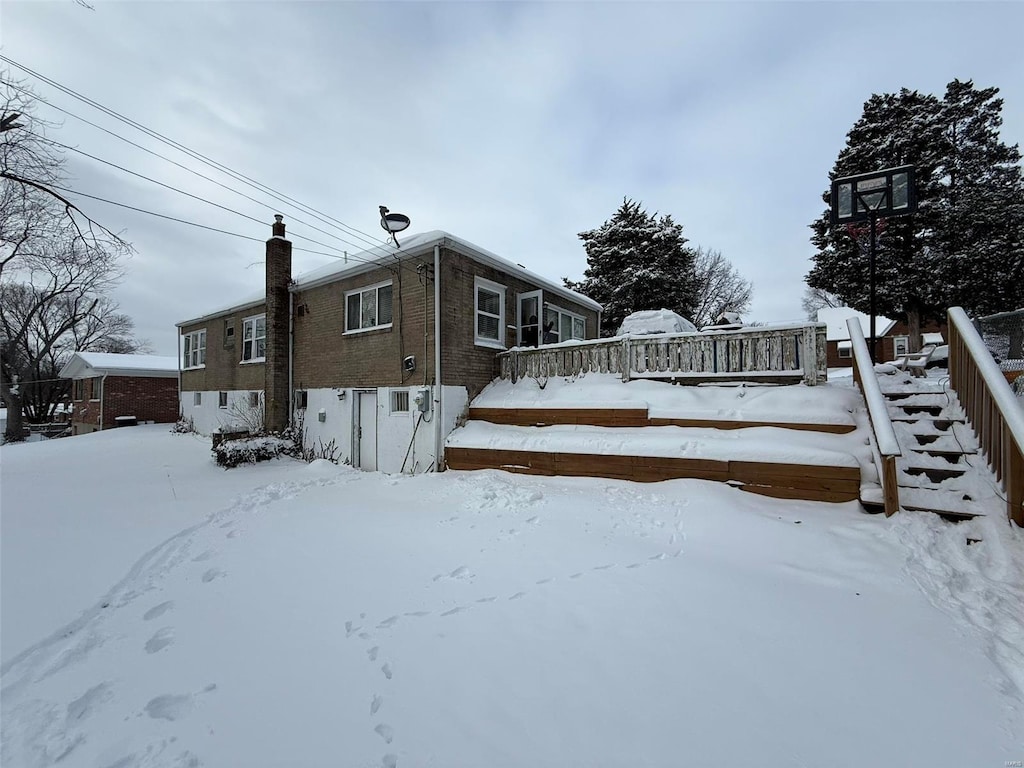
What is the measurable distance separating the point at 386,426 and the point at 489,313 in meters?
3.71

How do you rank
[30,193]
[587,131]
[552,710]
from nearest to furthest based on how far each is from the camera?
[552,710]
[30,193]
[587,131]

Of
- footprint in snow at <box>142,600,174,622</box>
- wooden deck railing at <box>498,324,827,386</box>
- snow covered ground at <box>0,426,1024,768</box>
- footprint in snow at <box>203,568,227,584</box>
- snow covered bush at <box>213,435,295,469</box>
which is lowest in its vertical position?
footprint in snow at <box>142,600,174,622</box>

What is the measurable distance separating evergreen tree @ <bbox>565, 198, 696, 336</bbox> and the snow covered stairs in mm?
16959

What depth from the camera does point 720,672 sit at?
2416mm

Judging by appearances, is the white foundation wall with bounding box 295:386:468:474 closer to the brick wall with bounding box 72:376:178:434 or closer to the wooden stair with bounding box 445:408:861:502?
the wooden stair with bounding box 445:408:861:502

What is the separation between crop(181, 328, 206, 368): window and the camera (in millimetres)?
16864

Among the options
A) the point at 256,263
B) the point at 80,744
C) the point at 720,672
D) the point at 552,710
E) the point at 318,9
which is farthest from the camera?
the point at 256,263

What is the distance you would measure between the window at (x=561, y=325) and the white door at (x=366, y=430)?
5107 millimetres

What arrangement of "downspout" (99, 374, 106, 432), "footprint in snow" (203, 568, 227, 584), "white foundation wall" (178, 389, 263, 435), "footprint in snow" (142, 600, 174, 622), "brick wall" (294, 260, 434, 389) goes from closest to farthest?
1. "footprint in snow" (142, 600, 174, 622)
2. "footprint in snow" (203, 568, 227, 584)
3. "brick wall" (294, 260, 434, 389)
4. "white foundation wall" (178, 389, 263, 435)
5. "downspout" (99, 374, 106, 432)

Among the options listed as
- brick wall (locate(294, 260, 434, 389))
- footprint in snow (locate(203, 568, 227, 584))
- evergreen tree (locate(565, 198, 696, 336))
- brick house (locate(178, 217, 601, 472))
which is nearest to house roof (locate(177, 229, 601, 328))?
brick house (locate(178, 217, 601, 472))

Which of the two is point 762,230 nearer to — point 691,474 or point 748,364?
point 748,364

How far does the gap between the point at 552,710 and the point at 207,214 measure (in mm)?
12413

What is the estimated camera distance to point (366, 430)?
396 inches

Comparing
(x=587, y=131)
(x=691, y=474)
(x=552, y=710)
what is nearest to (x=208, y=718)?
(x=552, y=710)
